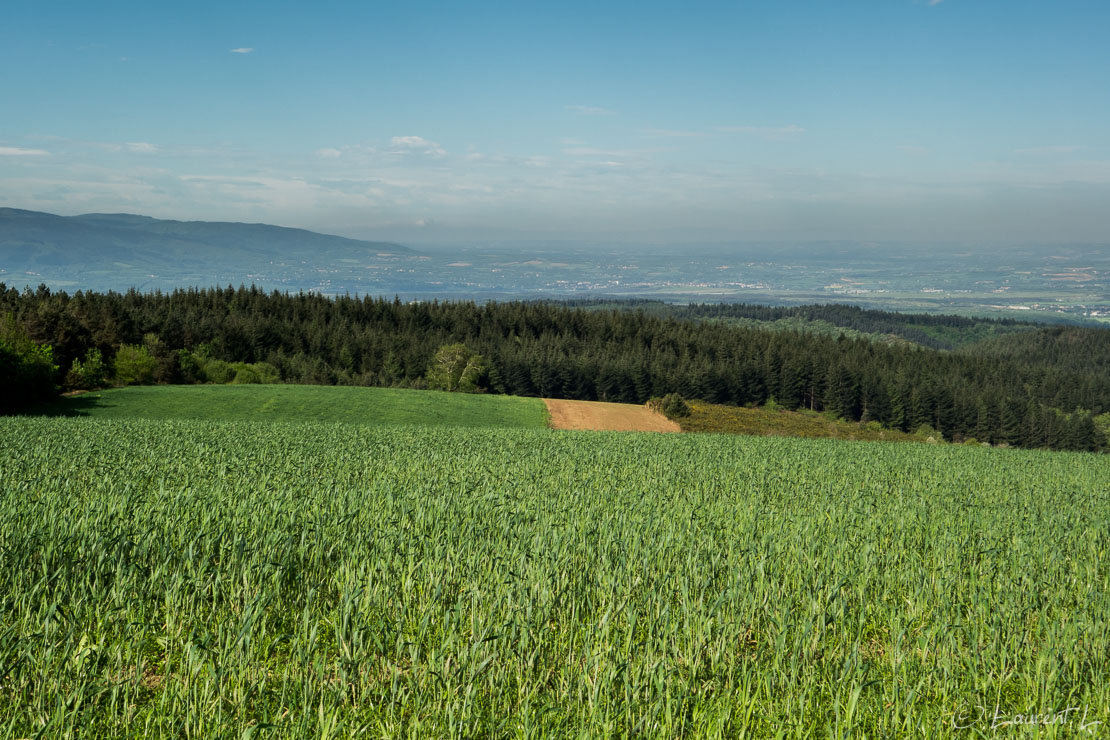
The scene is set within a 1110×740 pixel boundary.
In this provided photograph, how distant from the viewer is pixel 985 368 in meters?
141

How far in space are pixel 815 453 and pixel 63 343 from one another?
7336cm

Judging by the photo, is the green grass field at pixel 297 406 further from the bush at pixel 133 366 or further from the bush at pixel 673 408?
the bush at pixel 673 408

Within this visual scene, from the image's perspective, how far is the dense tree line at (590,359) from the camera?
310 ft

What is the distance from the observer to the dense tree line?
310 feet

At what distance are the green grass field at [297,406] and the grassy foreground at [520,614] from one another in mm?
43249

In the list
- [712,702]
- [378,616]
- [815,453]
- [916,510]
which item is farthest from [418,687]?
[815,453]

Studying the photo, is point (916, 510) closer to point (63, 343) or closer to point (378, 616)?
point (378, 616)

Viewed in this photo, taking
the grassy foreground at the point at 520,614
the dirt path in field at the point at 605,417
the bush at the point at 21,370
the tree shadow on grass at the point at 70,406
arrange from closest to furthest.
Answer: the grassy foreground at the point at 520,614, the tree shadow on grass at the point at 70,406, the bush at the point at 21,370, the dirt path in field at the point at 605,417

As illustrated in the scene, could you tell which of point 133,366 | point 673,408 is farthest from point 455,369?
point 133,366

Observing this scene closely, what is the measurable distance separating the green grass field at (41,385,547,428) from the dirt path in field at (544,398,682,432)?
92.6 inches

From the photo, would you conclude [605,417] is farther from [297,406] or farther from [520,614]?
[520,614]

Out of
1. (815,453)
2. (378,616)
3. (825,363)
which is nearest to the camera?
(378,616)

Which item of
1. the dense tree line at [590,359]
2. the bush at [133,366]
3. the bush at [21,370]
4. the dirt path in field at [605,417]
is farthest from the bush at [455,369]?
the bush at [21,370]

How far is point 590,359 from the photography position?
107 metres
